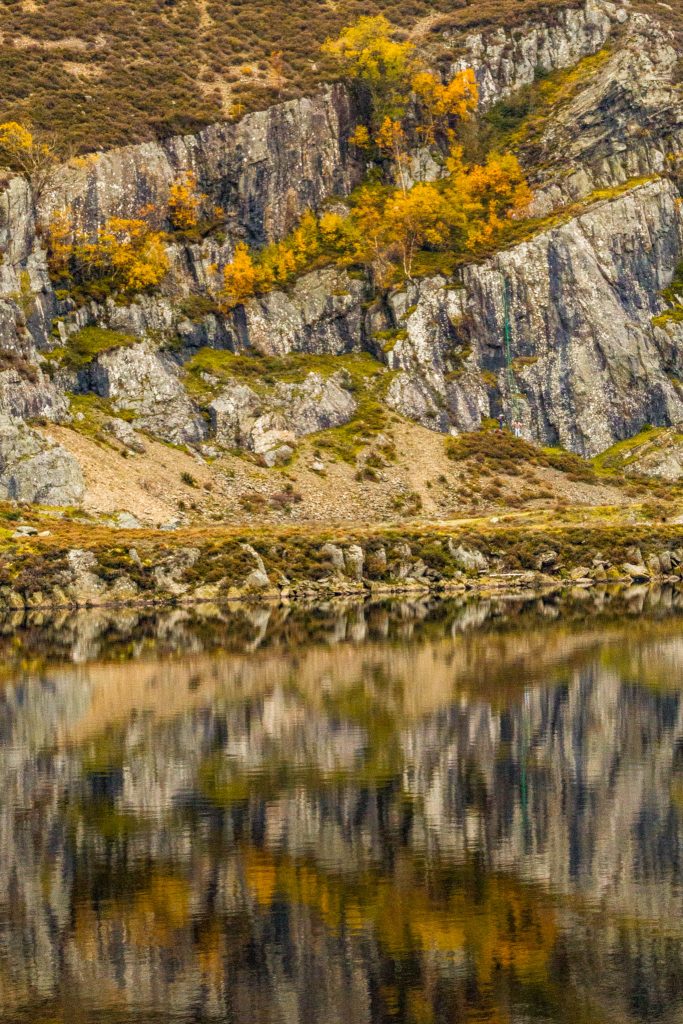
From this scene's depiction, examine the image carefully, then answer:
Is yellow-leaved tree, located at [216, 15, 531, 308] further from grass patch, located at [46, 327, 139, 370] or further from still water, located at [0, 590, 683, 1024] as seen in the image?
still water, located at [0, 590, 683, 1024]

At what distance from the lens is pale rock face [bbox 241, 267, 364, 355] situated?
150 meters

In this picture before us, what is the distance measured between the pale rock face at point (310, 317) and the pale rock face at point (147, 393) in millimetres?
15842

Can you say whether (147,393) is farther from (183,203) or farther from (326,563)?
(326,563)

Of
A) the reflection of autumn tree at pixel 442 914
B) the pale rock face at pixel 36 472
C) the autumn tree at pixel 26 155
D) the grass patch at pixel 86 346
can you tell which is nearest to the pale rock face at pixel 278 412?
the grass patch at pixel 86 346

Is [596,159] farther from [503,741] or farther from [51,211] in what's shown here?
[503,741]

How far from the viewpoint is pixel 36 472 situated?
371 feet

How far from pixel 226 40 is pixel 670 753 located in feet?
521

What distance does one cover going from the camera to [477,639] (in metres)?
65.9

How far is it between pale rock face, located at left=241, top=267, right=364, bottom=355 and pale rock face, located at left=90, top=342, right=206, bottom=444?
1584 centimetres

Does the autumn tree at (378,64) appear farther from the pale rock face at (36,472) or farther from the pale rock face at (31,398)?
the pale rock face at (36,472)

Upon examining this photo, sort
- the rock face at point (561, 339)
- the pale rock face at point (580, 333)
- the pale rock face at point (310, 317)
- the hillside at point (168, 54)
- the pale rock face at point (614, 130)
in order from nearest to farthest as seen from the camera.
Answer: the rock face at point (561, 339), the pale rock face at point (580, 333), the pale rock face at point (310, 317), the hillside at point (168, 54), the pale rock face at point (614, 130)

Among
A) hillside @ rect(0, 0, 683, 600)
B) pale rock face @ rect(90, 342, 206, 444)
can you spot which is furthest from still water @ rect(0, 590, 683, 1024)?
pale rock face @ rect(90, 342, 206, 444)

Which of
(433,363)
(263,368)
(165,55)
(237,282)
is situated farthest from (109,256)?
(165,55)

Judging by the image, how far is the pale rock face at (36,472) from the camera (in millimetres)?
112000
